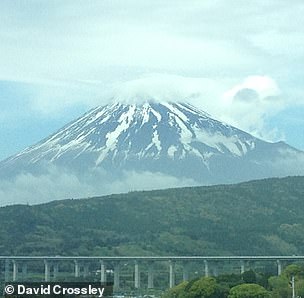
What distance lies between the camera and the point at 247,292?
6825 centimetres

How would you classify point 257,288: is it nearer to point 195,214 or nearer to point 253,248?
point 253,248

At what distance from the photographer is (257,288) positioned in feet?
230

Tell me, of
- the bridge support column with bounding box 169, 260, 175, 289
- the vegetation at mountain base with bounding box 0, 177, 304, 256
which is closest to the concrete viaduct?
the bridge support column with bounding box 169, 260, 175, 289

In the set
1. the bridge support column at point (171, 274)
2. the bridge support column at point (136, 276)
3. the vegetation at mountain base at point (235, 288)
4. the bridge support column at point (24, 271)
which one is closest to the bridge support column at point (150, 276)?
the bridge support column at point (136, 276)

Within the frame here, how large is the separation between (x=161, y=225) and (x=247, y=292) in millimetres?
103770

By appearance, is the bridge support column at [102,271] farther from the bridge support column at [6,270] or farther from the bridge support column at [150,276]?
the bridge support column at [6,270]

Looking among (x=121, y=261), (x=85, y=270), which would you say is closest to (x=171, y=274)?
(x=121, y=261)

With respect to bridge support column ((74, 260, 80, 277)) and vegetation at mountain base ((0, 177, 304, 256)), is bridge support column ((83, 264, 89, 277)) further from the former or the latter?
vegetation at mountain base ((0, 177, 304, 256))

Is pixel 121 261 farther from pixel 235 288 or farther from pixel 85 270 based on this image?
pixel 235 288

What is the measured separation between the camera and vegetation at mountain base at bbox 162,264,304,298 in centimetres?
6875

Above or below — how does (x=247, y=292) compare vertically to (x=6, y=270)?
below

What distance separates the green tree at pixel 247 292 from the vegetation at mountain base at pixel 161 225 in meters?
77.4

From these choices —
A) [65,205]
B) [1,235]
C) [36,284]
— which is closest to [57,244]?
[1,235]

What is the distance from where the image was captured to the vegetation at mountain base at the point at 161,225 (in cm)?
15238
